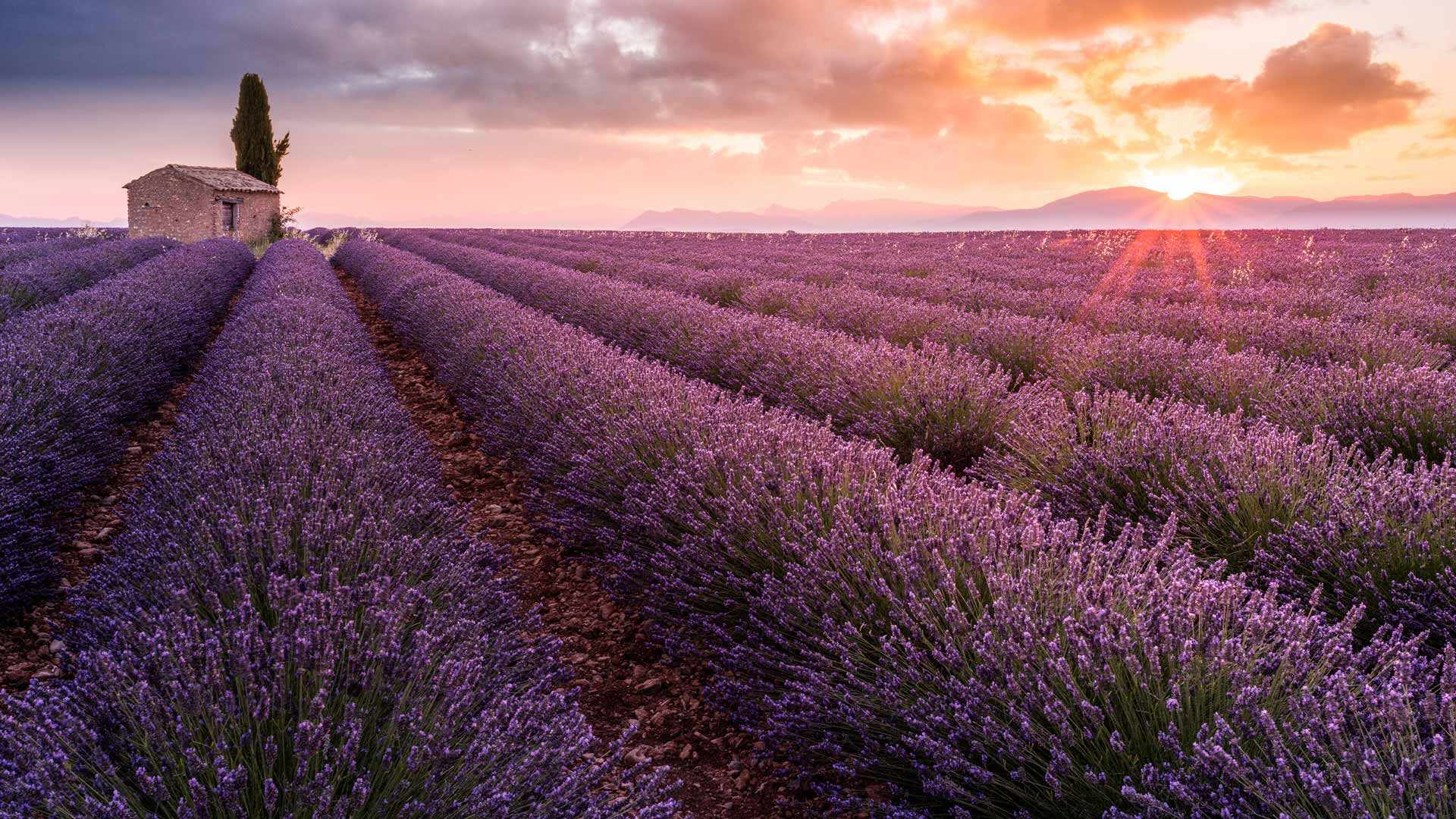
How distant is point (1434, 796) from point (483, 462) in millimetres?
4897

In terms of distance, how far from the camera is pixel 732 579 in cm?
246

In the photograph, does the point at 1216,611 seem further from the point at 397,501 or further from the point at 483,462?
the point at 483,462

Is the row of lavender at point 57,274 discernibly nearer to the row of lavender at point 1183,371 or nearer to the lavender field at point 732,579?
the lavender field at point 732,579

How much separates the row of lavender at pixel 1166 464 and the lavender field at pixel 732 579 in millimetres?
19

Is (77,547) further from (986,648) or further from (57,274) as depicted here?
(57,274)

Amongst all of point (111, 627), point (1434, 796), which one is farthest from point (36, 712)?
point (1434, 796)

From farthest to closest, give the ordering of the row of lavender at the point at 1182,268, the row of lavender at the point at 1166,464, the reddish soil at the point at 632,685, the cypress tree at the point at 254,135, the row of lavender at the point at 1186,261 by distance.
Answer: the cypress tree at the point at 254,135 → the row of lavender at the point at 1186,261 → the row of lavender at the point at 1182,268 → the row of lavender at the point at 1166,464 → the reddish soil at the point at 632,685

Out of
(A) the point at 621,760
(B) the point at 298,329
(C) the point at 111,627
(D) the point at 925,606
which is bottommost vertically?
(A) the point at 621,760

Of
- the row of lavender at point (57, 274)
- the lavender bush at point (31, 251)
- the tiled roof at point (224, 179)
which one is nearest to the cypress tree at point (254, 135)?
the tiled roof at point (224, 179)

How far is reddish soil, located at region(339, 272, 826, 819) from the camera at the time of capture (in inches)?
86.4

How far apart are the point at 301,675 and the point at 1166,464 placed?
3.01m

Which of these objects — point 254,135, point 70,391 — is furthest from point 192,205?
point 70,391

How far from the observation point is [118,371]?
5.24 metres

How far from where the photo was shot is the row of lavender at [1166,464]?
2309 millimetres
